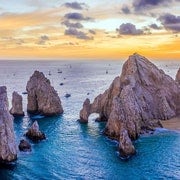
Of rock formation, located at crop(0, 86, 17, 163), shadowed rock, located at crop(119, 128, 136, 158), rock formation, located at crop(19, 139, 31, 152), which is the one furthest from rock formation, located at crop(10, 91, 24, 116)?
shadowed rock, located at crop(119, 128, 136, 158)

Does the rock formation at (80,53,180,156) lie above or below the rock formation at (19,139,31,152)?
above

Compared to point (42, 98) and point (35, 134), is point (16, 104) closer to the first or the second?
point (42, 98)

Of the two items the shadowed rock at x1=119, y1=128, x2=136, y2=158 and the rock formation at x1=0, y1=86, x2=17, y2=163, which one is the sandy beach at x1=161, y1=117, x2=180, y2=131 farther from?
the rock formation at x1=0, y1=86, x2=17, y2=163

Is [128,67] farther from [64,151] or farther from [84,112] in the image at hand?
[64,151]

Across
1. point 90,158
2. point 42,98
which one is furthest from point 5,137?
point 42,98

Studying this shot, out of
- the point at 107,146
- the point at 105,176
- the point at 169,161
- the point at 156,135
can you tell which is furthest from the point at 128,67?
the point at 105,176

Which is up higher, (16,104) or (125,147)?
(16,104)

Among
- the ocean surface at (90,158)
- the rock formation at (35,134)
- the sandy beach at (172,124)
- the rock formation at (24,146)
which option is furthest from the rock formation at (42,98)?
the rock formation at (24,146)

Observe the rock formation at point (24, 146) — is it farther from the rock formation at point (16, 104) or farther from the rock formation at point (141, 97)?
the rock formation at point (16, 104)
